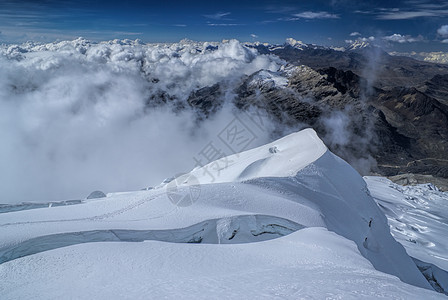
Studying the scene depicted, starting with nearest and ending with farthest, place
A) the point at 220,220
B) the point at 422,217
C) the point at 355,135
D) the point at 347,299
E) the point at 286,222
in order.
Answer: the point at 347,299, the point at 220,220, the point at 286,222, the point at 422,217, the point at 355,135

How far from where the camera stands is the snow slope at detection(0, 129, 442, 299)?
5.91m

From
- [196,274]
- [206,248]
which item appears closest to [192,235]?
[206,248]

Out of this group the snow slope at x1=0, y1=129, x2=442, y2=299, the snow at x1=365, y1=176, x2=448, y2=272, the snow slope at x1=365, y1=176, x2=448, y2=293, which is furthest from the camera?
the snow at x1=365, y1=176, x2=448, y2=272

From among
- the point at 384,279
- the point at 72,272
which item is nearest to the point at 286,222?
the point at 384,279

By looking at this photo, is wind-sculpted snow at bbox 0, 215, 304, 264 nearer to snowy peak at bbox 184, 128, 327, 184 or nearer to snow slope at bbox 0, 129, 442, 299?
snow slope at bbox 0, 129, 442, 299

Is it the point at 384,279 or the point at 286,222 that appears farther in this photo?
the point at 286,222

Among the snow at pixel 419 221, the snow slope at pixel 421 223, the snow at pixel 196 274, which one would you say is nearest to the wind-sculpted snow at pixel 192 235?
the snow at pixel 196 274

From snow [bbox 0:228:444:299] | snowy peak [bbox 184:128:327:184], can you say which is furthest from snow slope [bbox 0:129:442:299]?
snowy peak [bbox 184:128:327:184]

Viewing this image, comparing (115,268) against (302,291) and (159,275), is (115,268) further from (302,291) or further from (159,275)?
(302,291)

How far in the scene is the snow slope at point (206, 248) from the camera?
591 cm

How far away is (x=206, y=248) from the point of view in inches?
338

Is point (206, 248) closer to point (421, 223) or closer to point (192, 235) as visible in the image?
point (192, 235)

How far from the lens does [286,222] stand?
11.4 metres

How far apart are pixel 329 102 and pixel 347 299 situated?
19833 centimetres
